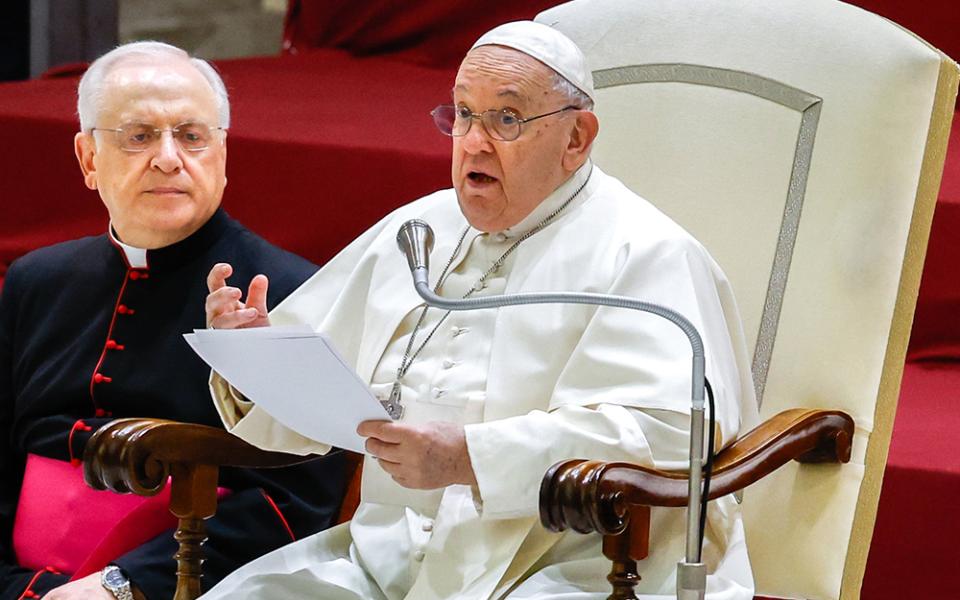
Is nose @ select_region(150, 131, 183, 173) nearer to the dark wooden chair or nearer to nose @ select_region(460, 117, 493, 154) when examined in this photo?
the dark wooden chair

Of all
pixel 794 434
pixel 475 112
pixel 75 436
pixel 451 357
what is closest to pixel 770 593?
pixel 794 434

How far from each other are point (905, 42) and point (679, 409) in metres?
0.76

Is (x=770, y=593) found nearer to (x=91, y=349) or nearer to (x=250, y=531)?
(x=250, y=531)

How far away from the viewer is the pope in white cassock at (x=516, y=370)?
7.64ft

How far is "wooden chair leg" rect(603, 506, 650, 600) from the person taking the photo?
2.20 meters

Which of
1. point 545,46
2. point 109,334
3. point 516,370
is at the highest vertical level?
point 545,46

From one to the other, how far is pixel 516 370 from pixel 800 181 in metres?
0.61

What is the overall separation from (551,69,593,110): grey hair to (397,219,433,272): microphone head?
0.37m

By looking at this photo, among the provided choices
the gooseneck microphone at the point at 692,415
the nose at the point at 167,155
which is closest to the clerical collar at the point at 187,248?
the nose at the point at 167,155

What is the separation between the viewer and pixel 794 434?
2471 mm

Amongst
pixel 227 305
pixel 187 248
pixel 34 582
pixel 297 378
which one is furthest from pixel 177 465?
pixel 187 248

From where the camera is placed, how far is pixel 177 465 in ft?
8.55

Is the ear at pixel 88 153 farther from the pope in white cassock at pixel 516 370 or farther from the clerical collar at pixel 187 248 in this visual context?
the pope in white cassock at pixel 516 370

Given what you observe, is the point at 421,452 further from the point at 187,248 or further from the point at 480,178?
the point at 187,248
